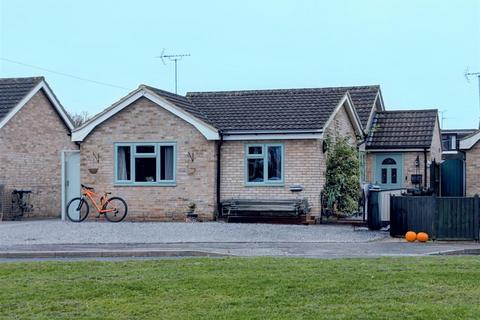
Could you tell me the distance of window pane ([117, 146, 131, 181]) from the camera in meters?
25.2

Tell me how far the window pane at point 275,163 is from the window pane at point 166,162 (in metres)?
2.95

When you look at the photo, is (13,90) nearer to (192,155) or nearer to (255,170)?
(192,155)

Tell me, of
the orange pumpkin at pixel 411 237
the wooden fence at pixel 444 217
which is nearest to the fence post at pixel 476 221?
the wooden fence at pixel 444 217

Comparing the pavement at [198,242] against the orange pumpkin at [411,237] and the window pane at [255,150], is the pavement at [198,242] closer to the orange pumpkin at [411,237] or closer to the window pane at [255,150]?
the orange pumpkin at [411,237]

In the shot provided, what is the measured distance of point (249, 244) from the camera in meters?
18.1

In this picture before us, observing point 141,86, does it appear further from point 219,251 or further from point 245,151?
point 219,251

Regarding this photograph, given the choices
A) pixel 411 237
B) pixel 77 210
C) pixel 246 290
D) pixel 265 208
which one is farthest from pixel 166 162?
pixel 246 290

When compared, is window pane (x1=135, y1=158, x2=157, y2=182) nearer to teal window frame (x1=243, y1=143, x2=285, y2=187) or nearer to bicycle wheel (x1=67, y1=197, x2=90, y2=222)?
bicycle wheel (x1=67, y1=197, x2=90, y2=222)

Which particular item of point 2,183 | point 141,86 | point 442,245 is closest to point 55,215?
point 2,183

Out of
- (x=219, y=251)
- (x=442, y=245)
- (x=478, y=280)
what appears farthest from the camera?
(x=442, y=245)

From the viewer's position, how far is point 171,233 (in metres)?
20.5

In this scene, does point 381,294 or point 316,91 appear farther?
point 316,91

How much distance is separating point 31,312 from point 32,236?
11.5 m

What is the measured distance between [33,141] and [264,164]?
9117mm
